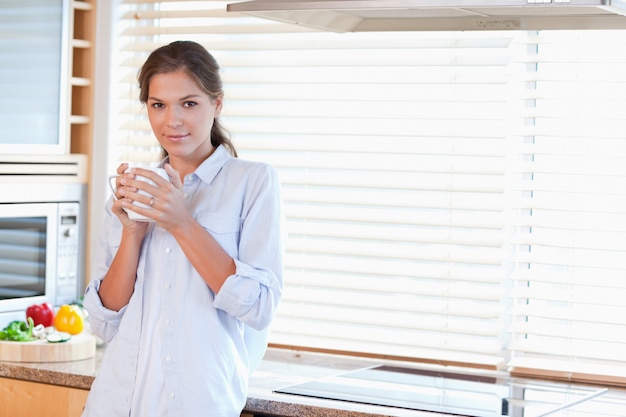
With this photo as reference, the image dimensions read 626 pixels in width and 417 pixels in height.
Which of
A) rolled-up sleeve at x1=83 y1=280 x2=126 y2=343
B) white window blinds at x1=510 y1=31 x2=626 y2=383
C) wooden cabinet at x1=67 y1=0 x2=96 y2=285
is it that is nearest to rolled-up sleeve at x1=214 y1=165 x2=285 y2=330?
rolled-up sleeve at x1=83 y1=280 x2=126 y2=343

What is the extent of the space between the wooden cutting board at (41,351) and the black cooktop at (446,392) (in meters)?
0.60

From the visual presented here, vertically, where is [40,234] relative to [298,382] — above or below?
above

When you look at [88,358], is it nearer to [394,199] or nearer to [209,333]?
[209,333]

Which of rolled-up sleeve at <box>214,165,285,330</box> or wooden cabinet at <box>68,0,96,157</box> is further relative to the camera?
wooden cabinet at <box>68,0,96,157</box>

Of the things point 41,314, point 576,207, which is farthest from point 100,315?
point 576,207

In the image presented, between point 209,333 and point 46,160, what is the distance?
3.62ft

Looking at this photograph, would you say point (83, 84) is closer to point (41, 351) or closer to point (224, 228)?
point (41, 351)

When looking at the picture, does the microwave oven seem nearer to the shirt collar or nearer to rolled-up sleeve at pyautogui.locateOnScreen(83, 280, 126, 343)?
rolled-up sleeve at pyautogui.locateOnScreen(83, 280, 126, 343)

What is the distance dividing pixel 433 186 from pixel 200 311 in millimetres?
902

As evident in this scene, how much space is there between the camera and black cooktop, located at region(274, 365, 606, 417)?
2232 millimetres

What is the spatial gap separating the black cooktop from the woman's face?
0.61m

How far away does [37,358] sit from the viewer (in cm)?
256

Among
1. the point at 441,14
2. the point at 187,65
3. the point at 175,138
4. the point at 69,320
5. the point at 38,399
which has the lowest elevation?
the point at 38,399

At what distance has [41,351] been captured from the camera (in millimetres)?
2559
